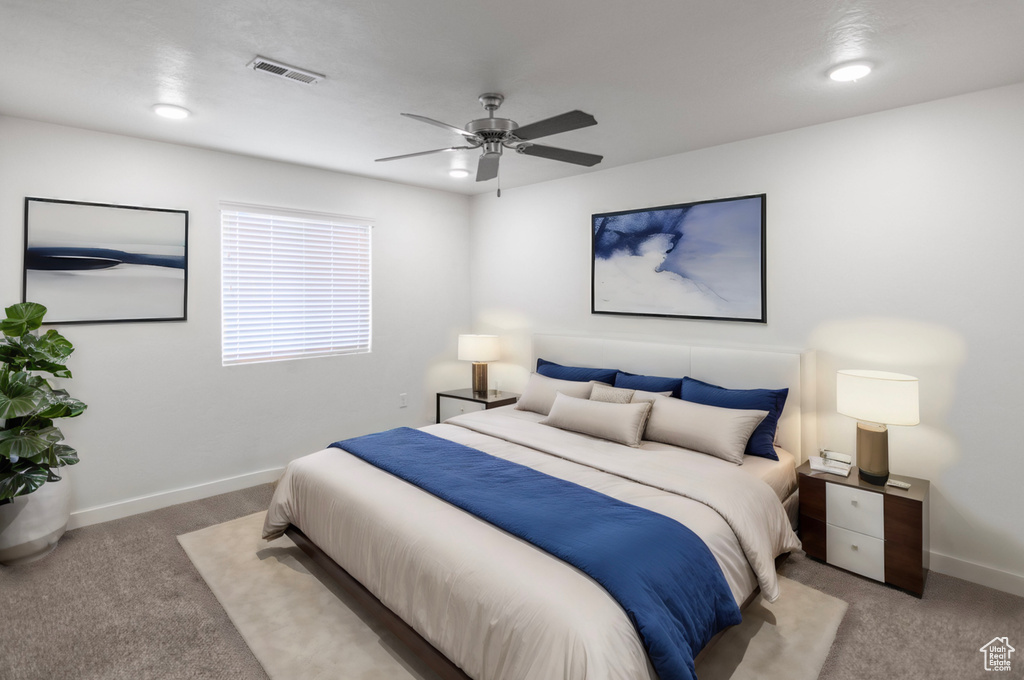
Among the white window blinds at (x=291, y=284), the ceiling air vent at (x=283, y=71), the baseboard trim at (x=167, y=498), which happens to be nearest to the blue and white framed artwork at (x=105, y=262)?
the white window blinds at (x=291, y=284)

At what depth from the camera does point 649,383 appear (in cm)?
384

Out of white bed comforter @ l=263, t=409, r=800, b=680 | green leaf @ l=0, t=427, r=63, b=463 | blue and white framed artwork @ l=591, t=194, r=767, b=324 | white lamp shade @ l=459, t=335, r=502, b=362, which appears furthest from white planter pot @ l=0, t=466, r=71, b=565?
blue and white framed artwork @ l=591, t=194, r=767, b=324

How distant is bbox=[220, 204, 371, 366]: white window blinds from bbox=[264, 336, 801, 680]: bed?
156 centimetres

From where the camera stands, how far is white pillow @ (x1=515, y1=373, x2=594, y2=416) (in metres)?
3.96

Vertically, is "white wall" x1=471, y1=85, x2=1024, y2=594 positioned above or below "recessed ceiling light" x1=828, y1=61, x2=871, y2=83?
below

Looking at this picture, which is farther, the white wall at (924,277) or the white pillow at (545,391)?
the white pillow at (545,391)

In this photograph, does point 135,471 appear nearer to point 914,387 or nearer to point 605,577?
point 605,577

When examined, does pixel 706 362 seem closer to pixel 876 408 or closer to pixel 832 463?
pixel 832 463

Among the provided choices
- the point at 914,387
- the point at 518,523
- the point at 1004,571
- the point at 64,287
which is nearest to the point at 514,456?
the point at 518,523

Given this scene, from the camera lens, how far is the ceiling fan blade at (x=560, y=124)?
222 cm

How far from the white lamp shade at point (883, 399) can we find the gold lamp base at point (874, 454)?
0.12m

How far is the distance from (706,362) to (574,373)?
3.49 ft

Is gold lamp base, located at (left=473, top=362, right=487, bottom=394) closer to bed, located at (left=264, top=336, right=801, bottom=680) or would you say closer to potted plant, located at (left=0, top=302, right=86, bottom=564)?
bed, located at (left=264, top=336, right=801, bottom=680)

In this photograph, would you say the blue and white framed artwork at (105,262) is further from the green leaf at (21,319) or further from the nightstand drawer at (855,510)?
the nightstand drawer at (855,510)
